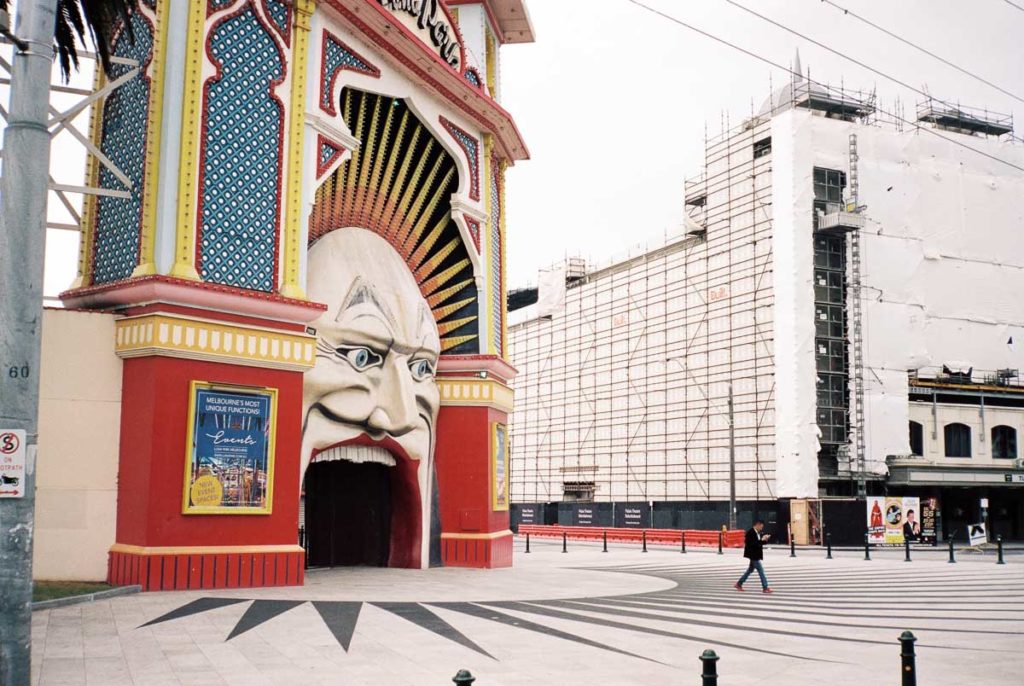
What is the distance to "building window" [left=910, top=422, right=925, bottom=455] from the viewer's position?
4559 cm

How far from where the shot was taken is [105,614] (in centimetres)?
1206

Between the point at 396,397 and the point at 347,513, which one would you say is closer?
the point at 396,397

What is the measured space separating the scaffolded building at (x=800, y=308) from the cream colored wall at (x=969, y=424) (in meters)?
0.72

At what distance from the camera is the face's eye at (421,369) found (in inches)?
850

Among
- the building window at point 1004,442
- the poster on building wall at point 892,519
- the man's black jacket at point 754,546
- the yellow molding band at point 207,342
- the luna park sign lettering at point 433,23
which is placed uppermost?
the luna park sign lettering at point 433,23

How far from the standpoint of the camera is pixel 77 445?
15.0 m

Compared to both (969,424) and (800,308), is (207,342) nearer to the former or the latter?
(800,308)

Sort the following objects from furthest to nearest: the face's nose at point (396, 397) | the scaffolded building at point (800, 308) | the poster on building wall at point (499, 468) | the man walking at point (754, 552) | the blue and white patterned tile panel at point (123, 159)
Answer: the scaffolded building at point (800, 308), the poster on building wall at point (499, 468), the face's nose at point (396, 397), the man walking at point (754, 552), the blue and white patterned tile panel at point (123, 159)

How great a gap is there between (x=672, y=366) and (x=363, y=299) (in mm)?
34191

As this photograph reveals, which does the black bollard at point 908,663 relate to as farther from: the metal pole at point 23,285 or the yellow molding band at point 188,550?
the yellow molding band at point 188,550

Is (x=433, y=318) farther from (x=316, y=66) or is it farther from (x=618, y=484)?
(x=618, y=484)

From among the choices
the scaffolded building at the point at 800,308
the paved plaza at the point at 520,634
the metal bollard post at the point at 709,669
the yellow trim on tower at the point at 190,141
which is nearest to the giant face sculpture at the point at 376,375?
the paved plaza at the point at 520,634

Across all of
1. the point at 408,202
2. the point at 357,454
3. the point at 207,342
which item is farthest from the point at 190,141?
the point at 357,454

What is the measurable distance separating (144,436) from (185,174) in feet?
14.4
